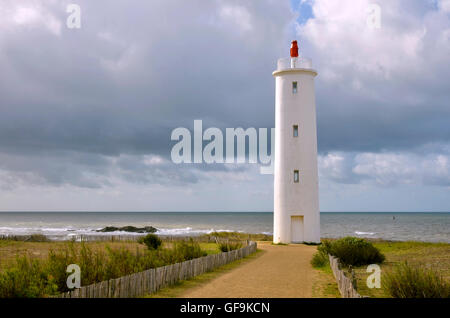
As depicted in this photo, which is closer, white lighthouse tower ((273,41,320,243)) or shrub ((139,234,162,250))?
shrub ((139,234,162,250))

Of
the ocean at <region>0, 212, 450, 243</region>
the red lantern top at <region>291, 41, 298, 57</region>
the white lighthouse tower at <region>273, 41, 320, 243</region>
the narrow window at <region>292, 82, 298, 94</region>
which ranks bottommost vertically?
the ocean at <region>0, 212, 450, 243</region>

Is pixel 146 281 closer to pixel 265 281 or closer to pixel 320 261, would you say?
pixel 265 281

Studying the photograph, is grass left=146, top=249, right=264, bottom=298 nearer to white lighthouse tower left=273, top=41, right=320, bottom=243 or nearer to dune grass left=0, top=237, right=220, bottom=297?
dune grass left=0, top=237, right=220, bottom=297

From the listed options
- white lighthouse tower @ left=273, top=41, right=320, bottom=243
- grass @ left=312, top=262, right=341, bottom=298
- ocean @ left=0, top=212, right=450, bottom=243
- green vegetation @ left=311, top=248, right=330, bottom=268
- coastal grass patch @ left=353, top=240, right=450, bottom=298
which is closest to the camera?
coastal grass patch @ left=353, top=240, right=450, bottom=298

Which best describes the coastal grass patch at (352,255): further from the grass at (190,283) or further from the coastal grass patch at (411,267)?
the grass at (190,283)

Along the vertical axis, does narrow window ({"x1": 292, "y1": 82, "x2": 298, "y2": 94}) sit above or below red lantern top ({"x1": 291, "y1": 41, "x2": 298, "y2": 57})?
below

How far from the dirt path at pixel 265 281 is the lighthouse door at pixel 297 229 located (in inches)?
284

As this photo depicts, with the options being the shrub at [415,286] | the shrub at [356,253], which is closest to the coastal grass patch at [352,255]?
the shrub at [356,253]

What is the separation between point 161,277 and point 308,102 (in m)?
18.4

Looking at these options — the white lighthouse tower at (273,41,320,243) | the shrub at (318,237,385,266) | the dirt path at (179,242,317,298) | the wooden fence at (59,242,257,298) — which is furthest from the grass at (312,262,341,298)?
Answer: the white lighthouse tower at (273,41,320,243)

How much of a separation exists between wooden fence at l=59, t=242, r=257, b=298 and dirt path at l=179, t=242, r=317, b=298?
783 mm

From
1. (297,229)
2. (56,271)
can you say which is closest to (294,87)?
(297,229)

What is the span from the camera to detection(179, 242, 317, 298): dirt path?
10.9 m
